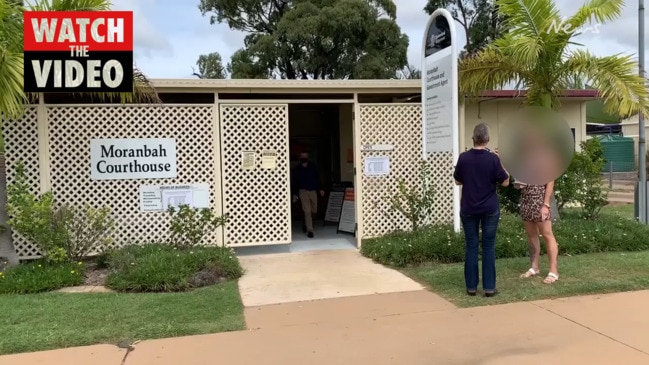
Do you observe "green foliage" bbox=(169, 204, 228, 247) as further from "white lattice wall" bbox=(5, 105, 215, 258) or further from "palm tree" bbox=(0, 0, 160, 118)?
"palm tree" bbox=(0, 0, 160, 118)

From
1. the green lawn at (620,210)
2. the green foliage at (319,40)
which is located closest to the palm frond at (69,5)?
the green lawn at (620,210)

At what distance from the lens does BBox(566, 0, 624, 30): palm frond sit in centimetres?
878

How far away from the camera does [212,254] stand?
25.5ft

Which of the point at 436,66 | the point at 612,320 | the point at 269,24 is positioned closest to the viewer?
the point at 612,320

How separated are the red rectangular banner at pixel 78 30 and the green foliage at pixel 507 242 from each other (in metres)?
4.72

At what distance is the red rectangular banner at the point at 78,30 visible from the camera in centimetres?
725

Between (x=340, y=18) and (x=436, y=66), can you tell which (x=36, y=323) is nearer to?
(x=436, y=66)

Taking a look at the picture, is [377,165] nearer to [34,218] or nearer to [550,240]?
[550,240]

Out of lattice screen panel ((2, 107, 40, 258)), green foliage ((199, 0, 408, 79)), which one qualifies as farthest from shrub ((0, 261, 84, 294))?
green foliage ((199, 0, 408, 79))

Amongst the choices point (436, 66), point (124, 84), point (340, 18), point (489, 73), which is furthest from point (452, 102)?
point (340, 18)

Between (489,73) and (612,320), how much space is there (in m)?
5.27

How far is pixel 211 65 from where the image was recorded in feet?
109

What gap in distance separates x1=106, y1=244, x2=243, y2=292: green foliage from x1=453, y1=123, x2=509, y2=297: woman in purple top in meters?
3.19

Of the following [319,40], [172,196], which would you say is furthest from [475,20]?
[172,196]
